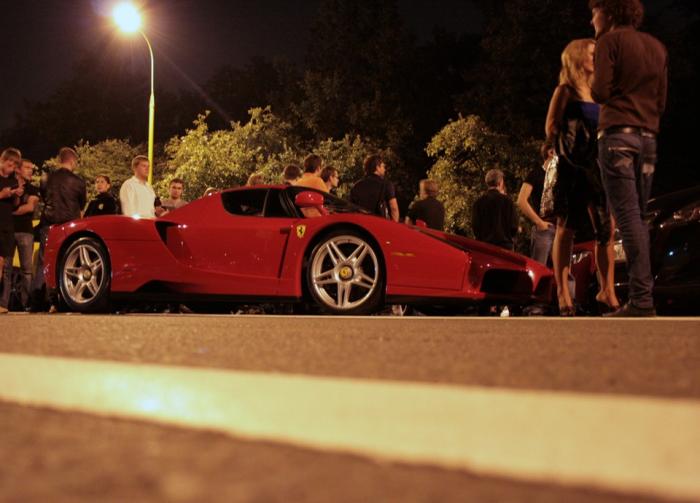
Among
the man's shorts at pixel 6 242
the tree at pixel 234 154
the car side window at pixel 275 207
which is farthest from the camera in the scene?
the tree at pixel 234 154

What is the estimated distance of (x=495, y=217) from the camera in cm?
1139

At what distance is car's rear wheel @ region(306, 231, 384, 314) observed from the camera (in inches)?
330

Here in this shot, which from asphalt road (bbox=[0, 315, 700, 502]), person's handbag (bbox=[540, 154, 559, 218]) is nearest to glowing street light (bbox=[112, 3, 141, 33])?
person's handbag (bbox=[540, 154, 559, 218])

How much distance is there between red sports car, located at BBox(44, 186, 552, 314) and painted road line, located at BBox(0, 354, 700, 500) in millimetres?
A: 5207

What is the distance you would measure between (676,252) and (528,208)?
6.46 feet

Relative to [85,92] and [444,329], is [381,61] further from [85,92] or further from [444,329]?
[444,329]

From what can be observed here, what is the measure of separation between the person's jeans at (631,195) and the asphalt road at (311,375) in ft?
2.61

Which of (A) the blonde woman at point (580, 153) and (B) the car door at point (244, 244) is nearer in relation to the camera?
(A) the blonde woman at point (580, 153)

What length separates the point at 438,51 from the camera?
4875cm

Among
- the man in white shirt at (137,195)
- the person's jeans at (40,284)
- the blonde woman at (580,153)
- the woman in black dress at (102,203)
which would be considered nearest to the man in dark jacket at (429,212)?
the man in white shirt at (137,195)

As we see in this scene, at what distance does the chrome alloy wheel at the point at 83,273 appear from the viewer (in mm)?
9695

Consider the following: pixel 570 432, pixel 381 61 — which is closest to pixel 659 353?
pixel 570 432

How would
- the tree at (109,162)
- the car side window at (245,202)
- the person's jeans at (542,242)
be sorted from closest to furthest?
the car side window at (245,202) → the person's jeans at (542,242) → the tree at (109,162)

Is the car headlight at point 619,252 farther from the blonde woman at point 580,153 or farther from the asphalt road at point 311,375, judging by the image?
the asphalt road at point 311,375
